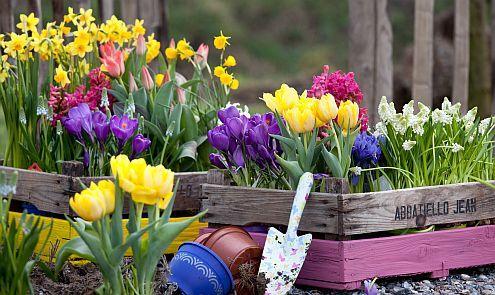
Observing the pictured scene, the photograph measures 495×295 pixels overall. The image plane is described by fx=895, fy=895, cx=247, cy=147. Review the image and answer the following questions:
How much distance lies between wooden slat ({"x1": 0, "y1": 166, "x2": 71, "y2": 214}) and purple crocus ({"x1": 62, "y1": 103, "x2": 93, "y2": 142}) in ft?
0.55

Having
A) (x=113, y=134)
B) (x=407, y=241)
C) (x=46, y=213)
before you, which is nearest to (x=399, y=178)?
(x=407, y=241)

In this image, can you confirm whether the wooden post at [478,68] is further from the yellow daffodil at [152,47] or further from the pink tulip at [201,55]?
the yellow daffodil at [152,47]

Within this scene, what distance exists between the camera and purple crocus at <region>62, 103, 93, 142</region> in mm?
2615

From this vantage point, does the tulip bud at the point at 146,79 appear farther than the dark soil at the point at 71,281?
Yes

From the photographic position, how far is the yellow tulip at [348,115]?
7.83ft

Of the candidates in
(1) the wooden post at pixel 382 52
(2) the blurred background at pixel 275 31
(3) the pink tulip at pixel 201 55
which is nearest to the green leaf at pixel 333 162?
(3) the pink tulip at pixel 201 55

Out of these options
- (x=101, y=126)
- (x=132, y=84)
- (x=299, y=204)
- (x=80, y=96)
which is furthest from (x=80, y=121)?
(x=299, y=204)

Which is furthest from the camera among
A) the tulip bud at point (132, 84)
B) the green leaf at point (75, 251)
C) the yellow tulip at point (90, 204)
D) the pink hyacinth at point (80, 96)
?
the tulip bud at point (132, 84)

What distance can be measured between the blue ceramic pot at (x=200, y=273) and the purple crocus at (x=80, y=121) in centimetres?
53

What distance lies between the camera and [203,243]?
2443 mm

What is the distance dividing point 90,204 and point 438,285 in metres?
1.19

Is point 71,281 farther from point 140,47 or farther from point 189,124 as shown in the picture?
point 140,47

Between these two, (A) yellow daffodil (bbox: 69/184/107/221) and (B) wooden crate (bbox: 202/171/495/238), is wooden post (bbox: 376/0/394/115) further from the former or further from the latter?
(A) yellow daffodil (bbox: 69/184/107/221)

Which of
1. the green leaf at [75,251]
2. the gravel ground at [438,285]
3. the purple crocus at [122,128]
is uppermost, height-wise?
the purple crocus at [122,128]
